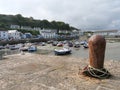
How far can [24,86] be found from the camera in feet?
20.6

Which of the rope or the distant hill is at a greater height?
the distant hill

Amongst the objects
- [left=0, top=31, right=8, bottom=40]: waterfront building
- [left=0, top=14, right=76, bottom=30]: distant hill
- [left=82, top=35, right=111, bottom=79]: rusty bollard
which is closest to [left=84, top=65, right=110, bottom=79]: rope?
[left=82, top=35, right=111, bottom=79]: rusty bollard

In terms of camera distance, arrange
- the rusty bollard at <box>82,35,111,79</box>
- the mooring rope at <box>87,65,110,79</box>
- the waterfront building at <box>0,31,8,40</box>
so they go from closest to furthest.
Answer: the mooring rope at <box>87,65,110,79</box> → the rusty bollard at <box>82,35,111,79</box> → the waterfront building at <box>0,31,8,40</box>

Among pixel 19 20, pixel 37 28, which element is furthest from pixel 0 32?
pixel 37 28

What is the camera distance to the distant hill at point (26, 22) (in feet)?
311

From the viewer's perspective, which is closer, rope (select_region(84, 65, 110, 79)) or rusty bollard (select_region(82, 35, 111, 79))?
rope (select_region(84, 65, 110, 79))

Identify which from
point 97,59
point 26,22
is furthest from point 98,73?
point 26,22

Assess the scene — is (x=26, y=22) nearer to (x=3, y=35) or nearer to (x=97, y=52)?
(x=3, y=35)

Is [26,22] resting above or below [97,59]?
above

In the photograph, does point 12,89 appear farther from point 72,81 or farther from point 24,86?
point 72,81

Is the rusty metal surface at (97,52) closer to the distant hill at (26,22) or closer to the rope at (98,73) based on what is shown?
the rope at (98,73)

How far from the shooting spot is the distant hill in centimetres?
9488

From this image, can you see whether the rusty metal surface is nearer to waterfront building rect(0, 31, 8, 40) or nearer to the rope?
the rope

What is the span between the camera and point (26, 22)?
100812mm
